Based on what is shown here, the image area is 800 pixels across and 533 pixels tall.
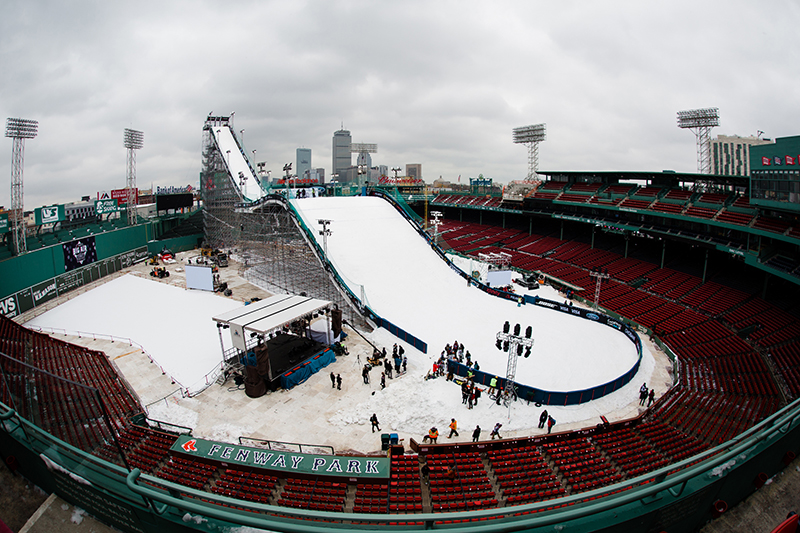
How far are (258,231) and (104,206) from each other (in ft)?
83.5

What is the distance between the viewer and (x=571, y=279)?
127ft

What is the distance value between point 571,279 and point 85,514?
39313 millimetres

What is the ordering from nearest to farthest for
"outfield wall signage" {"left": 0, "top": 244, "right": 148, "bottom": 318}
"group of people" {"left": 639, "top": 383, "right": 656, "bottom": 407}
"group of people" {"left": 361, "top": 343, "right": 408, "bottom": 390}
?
"group of people" {"left": 639, "top": 383, "right": 656, "bottom": 407}, "group of people" {"left": 361, "top": 343, "right": 408, "bottom": 390}, "outfield wall signage" {"left": 0, "top": 244, "right": 148, "bottom": 318}

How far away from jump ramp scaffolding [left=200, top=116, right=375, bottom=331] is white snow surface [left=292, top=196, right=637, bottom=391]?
159 cm

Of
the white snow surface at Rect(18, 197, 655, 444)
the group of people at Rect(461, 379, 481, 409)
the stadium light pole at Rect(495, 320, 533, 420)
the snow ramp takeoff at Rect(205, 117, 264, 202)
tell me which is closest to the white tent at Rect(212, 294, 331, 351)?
the white snow surface at Rect(18, 197, 655, 444)

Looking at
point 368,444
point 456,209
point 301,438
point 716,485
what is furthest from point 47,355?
point 456,209

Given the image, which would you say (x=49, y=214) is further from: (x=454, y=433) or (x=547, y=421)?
(x=547, y=421)

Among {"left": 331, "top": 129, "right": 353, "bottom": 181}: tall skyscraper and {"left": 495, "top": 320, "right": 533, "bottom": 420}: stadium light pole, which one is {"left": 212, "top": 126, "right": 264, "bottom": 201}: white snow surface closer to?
{"left": 495, "top": 320, "right": 533, "bottom": 420}: stadium light pole

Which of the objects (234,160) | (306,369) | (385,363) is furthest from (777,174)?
(234,160)

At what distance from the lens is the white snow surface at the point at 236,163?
160ft

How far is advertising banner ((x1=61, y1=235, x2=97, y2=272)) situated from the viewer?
1422 inches

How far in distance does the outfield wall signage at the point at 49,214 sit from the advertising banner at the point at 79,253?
3.92 meters

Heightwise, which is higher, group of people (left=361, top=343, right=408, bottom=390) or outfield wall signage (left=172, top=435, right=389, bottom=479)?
group of people (left=361, top=343, right=408, bottom=390)

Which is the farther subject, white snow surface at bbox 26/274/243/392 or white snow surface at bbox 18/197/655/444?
white snow surface at bbox 26/274/243/392
